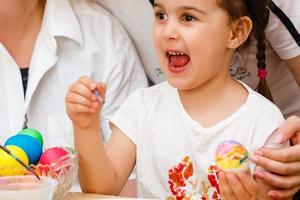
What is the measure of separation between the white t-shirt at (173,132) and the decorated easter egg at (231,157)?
27 cm

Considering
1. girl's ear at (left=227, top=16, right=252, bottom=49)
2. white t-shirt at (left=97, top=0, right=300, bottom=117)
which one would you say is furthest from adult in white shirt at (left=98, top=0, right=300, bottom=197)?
girl's ear at (left=227, top=16, right=252, bottom=49)

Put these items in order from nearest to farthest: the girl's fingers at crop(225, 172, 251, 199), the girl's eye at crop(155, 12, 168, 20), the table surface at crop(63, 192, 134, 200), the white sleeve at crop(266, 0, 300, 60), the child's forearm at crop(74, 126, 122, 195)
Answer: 1. the girl's fingers at crop(225, 172, 251, 199)
2. the table surface at crop(63, 192, 134, 200)
3. the child's forearm at crop(74, 126, 122, 195)
4. the girl's eye at crop(155, 12, 168, 20)
5. the white sleeve at crop(266, 0, 300, 60)

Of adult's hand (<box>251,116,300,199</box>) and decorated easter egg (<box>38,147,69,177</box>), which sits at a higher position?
decorated easter egg (<box>38,147,69,177</box>)

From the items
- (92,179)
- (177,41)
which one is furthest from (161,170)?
(177,41)

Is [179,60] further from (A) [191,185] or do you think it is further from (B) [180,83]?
(A) [191,185]

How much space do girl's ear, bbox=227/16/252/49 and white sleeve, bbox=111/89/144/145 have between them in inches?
10.3

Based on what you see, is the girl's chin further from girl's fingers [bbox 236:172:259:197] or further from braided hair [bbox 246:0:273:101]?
girl's fingers [bbox 236:172:259:197]

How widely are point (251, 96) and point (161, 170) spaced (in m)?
0.27

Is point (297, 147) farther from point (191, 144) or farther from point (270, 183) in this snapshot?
point (191, 144)

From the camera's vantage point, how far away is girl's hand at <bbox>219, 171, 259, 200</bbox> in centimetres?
107

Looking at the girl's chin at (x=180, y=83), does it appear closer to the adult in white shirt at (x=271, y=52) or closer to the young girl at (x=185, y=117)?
the young girl at (x=185, y=117)

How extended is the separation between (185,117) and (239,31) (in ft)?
0.77

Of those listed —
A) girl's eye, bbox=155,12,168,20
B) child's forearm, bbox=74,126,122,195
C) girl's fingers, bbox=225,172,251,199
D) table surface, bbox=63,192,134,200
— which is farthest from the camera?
girl's eye, bbox=155,12,168,20

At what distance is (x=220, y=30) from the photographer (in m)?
1.40
